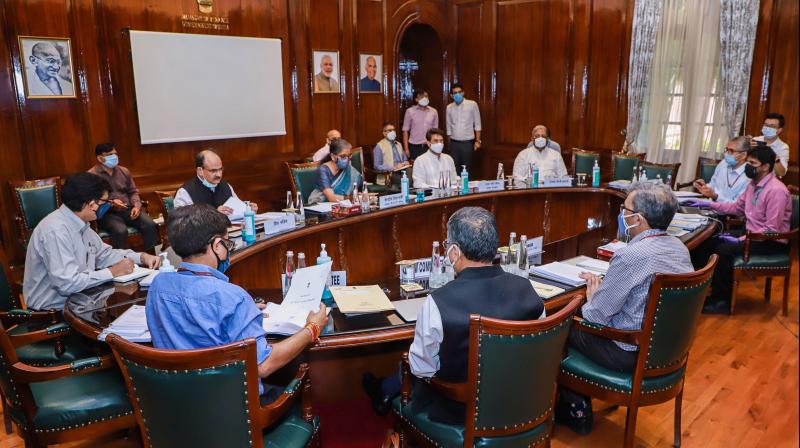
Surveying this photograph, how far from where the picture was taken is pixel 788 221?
3.81m

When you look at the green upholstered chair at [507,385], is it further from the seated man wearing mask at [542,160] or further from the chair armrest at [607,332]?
the seated man wearing mask at [542,160]

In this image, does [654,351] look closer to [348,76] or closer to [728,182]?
[728,182]

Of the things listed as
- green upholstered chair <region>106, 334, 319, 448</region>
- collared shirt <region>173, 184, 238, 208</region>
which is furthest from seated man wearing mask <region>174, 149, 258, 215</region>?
green upholstered chair <region>106, 334, 319, 448</region>

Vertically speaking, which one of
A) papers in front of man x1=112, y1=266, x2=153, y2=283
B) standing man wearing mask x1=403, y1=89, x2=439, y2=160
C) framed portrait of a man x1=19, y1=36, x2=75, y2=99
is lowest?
papers in front of man x1=112, y1=266, x2=153, y2=283

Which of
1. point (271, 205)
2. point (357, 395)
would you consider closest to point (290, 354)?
point (357, 395)

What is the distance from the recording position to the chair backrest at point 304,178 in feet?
14.9

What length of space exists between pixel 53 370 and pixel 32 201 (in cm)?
313

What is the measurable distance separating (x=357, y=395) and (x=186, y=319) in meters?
0.97

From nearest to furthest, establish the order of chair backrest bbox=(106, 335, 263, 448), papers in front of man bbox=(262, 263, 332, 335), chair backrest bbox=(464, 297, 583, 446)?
chair backrest bbox=(106, 335, 263, 448) < chair backrest bbox=(464, 297, 583, 446) < papers in front of man bbox=(262, 263, 332, 335)

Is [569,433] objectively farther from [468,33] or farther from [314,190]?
[468,33]

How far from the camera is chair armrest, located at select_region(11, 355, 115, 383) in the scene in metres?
1.79

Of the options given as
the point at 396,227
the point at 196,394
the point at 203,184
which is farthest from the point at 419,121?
the point at 196,394

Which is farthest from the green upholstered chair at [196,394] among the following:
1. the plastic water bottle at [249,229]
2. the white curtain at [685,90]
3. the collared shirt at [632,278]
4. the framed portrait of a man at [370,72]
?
the white curtain at [685,90]

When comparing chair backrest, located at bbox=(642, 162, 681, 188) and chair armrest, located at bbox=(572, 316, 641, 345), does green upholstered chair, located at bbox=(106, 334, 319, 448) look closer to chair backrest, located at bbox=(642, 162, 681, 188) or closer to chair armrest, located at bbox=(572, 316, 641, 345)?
chair armrest, located at bbox=(572, 316, 641, 345)
